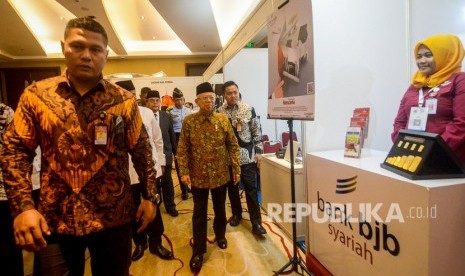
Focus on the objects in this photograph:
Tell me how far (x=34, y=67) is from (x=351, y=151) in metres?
10.3

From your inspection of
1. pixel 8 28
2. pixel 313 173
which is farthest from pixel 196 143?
pixel 8 28

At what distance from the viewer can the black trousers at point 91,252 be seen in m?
1.01

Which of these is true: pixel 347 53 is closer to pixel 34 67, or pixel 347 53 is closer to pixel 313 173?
pixel 313 173

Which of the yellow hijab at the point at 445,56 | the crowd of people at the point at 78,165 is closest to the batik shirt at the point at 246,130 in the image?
the yellow hijab at the point at 445,56

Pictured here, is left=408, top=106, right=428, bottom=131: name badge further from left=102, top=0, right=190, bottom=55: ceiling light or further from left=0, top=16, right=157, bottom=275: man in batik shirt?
left=102, top=0, right=190, bottom=55: ceiling light

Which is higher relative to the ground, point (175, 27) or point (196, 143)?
point (175, 27)

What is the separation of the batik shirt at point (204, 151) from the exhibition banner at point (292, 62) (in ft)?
1.61

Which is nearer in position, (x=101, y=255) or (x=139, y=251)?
(x=101, y=255)

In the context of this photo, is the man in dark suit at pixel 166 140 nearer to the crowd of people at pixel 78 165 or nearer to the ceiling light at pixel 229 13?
the crowd of people at pixel 78 165

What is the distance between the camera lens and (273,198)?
309cm

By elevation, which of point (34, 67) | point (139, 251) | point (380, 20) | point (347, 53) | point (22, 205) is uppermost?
point (34, 67)

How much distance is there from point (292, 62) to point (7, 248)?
2.18m

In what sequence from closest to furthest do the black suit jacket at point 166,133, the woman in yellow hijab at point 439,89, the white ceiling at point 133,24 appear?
1. the woman in yellow hijab at point 439,89
2. the black suit jacket at point 166,133
3. the white ceiling at point 133,24

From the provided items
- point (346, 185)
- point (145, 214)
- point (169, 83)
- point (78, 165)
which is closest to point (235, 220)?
point (346, 185)
